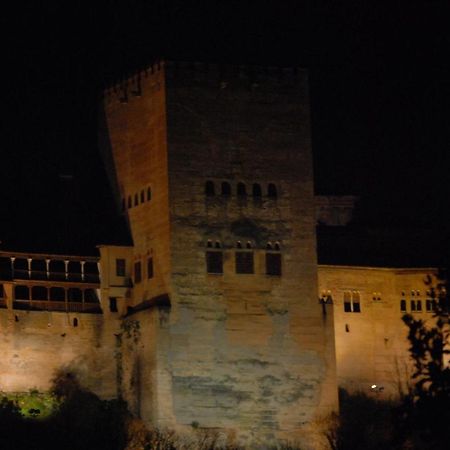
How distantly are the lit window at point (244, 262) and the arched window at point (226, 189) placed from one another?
2.38 metres

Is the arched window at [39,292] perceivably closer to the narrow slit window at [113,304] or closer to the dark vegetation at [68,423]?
the narrow slit window at [113,304]

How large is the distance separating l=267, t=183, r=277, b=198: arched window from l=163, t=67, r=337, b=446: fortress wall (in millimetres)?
187

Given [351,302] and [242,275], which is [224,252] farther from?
[351,302]

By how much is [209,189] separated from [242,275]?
358 centimetres

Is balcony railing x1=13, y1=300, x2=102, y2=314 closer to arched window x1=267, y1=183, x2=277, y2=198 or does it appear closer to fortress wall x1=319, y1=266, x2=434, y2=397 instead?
arched window x1=267, y1=183, x2=277, y2=198

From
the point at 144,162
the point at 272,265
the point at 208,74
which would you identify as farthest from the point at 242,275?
the point at 208,74

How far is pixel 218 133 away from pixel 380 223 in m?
12.8

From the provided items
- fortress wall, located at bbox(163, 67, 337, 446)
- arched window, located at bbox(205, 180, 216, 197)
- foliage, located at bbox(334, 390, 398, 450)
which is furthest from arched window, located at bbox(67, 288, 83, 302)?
foliage, located at bbox(334, 390, 398, 450)

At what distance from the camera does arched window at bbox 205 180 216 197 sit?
8125 centimetres

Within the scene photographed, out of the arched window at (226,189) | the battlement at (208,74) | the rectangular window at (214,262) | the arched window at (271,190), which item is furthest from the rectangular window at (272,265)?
the battlement at (208,74)

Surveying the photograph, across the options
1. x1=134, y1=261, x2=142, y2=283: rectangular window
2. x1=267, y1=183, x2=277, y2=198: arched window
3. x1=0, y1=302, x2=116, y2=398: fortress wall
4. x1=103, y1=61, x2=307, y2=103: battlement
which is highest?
x1=103, y1=61, x2=307, y2=103: battlement

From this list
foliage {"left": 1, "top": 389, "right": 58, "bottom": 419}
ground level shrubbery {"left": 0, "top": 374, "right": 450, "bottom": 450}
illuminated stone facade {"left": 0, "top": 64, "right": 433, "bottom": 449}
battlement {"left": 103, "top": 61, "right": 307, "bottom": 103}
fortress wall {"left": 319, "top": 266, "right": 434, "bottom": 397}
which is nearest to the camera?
ground level shrubbery {"left": 0, "top": 374, "right": 450, "bottom": 450}

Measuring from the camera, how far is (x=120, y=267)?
82.9 metres

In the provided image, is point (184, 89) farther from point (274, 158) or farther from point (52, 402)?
point (52, 402)
